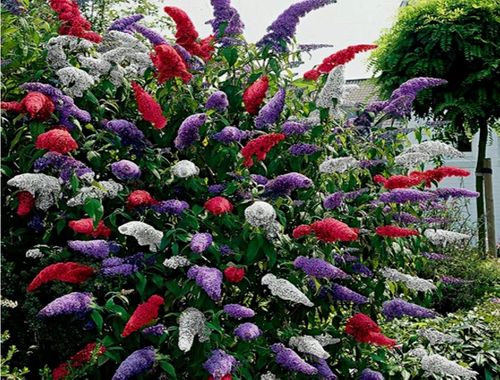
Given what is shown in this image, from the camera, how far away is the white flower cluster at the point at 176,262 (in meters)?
2.79

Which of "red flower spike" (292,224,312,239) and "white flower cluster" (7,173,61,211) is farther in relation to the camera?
"red flower spike" (292,224,312,239)

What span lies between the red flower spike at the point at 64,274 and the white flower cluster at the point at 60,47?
0.97 metres

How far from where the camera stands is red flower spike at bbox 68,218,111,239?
9.41ft

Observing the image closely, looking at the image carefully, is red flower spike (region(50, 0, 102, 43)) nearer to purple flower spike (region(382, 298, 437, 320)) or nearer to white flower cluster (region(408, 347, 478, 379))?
purple flower spike (region(382, 298, 437, 320))

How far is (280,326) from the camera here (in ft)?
10.5

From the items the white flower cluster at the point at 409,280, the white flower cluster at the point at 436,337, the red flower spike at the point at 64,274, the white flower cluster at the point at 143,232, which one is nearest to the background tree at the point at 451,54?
the white flower cluster at the point at 436,337

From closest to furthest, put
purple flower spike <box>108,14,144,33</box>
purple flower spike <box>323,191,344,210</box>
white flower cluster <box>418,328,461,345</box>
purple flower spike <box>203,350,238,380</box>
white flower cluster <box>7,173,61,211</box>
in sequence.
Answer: purple flower spike <box>203,350,238,380</box>, white flower cluster <box>7,173,61,211</box>, purple flower spike <box>323,191,344,210</box>, white flower cluster <box>418,328,461,345</box>, purple flower spike <box>108,14,144,33</box>

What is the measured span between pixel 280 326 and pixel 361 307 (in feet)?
1.59

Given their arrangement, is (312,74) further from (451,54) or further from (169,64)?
(451,54)

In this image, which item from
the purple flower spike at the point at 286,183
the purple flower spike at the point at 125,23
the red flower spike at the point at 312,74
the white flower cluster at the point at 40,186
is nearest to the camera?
the white flower cluster at the point at 40,186

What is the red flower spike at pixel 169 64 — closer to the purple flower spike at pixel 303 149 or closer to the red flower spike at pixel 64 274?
the purple flower spike at pixel 303 149

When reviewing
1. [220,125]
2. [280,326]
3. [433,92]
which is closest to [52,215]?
[220,125]

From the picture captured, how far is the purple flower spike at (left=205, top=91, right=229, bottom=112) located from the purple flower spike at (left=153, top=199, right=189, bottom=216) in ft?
1.52

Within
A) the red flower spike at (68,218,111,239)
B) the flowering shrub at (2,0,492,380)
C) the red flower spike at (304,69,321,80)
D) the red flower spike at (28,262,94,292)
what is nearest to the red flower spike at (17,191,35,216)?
the flowering shrub at (2,0,492,380)
